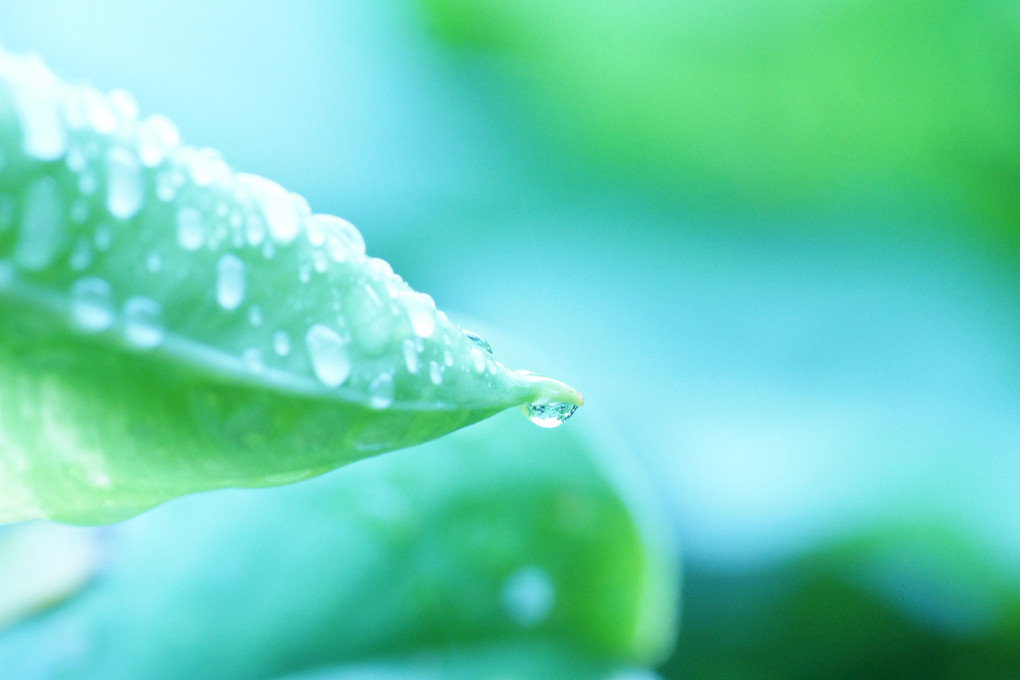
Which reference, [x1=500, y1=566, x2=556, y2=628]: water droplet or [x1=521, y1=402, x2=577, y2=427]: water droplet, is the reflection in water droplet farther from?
[x1=500, y1=566, x2=556, y2=628]: water droplet

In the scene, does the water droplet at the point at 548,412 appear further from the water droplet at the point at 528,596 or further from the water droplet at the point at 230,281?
the water droplet at the point at 528,596

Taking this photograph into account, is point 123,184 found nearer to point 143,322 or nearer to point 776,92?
point 143,322

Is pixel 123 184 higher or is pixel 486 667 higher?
pixel 123 184

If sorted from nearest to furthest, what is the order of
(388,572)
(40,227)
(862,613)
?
1. (40,227)
2. (388,572)
3. (862,613)

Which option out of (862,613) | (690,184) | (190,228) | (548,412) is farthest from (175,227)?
(690,184)

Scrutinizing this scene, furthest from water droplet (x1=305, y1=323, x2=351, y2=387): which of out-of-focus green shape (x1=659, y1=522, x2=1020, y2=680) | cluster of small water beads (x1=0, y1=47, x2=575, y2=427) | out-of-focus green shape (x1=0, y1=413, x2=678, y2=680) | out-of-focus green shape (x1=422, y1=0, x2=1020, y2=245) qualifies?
out-of-focus green shape (x1=422, y1=0, x2=1020, y2=245)

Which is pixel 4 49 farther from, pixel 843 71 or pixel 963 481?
pixel 843 71

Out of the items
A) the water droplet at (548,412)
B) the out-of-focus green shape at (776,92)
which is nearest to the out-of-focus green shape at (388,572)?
the water droplet at (548,412)
